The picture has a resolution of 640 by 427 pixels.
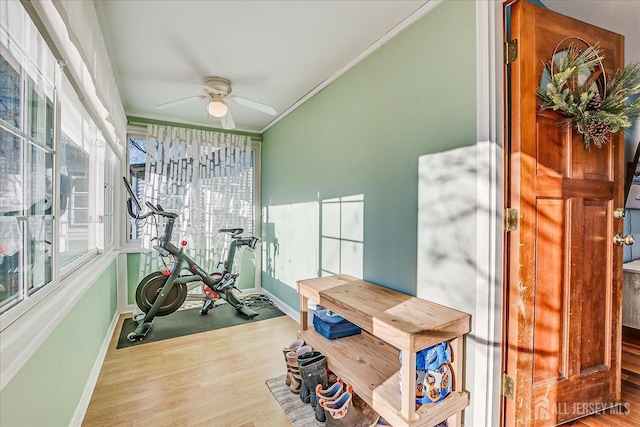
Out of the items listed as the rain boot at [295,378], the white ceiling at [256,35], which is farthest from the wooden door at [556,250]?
the rain boot at [295,378]

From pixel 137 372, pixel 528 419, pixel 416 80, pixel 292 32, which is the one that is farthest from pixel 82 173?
pixel 528 419

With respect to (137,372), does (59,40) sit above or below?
above

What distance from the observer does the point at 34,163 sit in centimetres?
129

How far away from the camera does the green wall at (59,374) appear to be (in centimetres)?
99

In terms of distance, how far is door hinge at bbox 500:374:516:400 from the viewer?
1466mm

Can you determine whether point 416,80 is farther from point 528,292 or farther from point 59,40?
point 59,40

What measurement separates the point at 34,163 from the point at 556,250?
2.60 m

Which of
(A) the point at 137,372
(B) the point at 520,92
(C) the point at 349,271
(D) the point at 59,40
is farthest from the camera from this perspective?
(C) the point at 349,271

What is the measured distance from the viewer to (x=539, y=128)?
1513 millimetres

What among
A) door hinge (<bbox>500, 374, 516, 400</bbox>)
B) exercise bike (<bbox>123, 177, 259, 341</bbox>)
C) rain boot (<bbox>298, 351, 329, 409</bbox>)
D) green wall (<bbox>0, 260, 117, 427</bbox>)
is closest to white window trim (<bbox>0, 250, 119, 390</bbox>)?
green wall (<bbox>0, 260, 117, 427</bbox>)

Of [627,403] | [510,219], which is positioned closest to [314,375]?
[510,219]

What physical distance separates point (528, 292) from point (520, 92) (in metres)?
1.02

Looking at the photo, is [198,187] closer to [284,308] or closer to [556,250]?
Answer: [284,308]

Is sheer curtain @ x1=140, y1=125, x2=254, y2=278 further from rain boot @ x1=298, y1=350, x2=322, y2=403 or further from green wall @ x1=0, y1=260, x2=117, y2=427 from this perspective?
rain boot @ x1=298, y1=350, x2=322, y2=403
